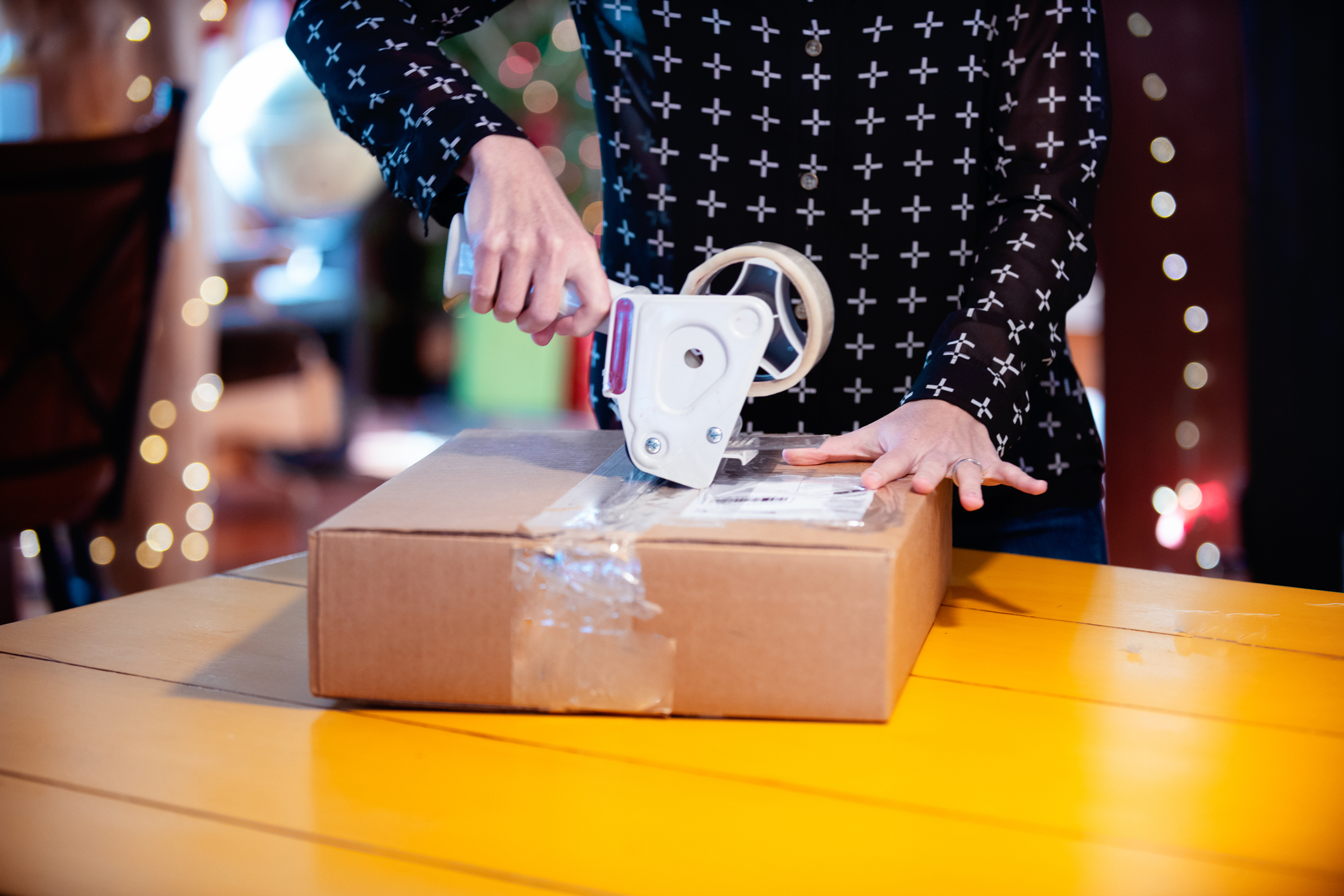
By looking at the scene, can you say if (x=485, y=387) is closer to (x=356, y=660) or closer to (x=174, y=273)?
(x=174, y=273)

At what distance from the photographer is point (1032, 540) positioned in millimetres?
997

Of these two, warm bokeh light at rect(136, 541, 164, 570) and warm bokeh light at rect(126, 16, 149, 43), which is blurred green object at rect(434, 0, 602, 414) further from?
warm bokeh light at rect(136, 541, 164, 570)

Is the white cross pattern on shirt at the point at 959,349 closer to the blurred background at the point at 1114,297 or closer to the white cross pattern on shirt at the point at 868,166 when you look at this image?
the white cross pattern on shirt at the point at 868,166

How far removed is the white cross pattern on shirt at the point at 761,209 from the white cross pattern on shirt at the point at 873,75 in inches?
5.1

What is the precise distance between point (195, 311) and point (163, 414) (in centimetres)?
20

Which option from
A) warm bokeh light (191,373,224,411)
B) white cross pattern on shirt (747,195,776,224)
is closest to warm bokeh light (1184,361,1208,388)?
white cross pattern on shirt (747,195,776,224)

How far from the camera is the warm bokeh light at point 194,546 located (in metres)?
2.06

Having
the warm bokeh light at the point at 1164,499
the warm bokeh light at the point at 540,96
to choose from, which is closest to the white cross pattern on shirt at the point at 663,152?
the warm bokeh light at the point at 1164,499

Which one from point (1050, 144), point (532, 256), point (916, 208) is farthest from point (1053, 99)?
point (532, 256)

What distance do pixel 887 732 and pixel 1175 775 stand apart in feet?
0.43

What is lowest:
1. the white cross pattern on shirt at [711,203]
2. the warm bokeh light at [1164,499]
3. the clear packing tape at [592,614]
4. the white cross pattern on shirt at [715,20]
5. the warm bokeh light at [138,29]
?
the warm bokeh light at [1164,499]

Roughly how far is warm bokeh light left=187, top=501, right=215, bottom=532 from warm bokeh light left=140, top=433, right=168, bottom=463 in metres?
0.11

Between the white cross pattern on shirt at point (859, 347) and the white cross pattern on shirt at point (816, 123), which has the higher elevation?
the white cross pattern on shirt at point (816, 123)

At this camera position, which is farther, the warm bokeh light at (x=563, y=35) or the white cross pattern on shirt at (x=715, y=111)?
the warm bokeh light at (x=563, y=35)
